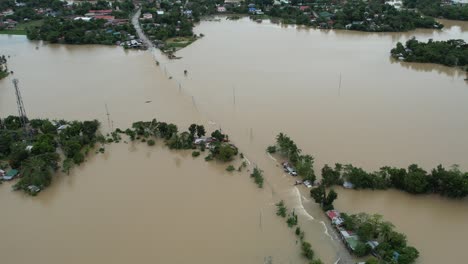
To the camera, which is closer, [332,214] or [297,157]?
[332,214]

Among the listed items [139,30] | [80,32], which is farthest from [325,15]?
[80,32]

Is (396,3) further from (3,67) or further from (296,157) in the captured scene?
(3,67)

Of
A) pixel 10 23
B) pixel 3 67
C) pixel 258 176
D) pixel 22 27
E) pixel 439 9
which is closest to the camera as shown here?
pixel 258 176

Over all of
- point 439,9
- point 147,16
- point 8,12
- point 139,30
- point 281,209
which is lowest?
point 281,209

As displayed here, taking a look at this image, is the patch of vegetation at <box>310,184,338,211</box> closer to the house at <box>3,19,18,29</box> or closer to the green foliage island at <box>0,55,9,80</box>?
the green foliage island at <box>0,55,9,80</box>

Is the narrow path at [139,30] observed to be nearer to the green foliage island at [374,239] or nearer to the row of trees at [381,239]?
the green foliage island at [374,239]

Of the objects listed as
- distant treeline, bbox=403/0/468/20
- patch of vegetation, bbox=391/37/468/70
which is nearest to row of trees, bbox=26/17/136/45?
patch of vegetation, bbox=391/37/468/70
